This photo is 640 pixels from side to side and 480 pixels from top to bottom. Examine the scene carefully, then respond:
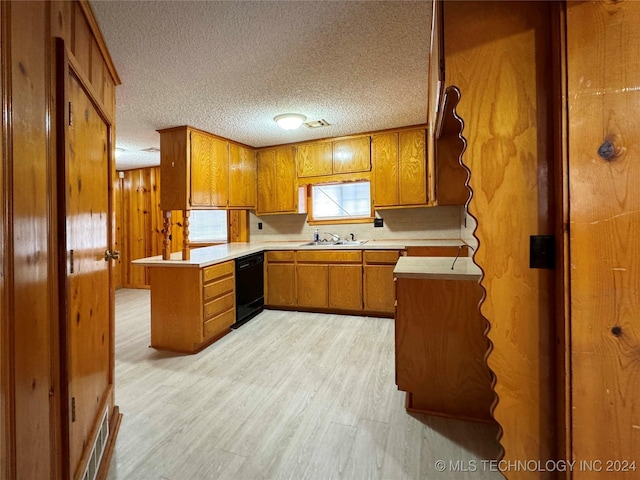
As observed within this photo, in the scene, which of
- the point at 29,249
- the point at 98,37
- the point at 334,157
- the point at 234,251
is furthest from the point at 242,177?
the point at 29,249

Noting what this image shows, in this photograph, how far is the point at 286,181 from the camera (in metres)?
4.33

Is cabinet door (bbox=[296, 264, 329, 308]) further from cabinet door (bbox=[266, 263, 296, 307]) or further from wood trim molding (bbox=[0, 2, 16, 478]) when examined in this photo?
wood trim molding (bbox=[0, 2, 16, 478])

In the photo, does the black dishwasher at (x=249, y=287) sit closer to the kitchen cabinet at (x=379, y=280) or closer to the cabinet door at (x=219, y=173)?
the cabinet door at (x=219, y=173)

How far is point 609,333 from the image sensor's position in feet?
2.76

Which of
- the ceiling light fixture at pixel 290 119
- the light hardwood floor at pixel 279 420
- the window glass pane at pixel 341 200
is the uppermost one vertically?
the ceiling light fixture at pixel 290 119

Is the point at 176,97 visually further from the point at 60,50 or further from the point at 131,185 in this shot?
the point at 131,185

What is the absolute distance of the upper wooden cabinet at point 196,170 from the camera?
332cm

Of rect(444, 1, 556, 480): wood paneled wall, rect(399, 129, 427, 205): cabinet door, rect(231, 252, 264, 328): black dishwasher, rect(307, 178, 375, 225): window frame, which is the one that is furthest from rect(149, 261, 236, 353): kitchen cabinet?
rect(444, 1, 556, 480): wood paneled wall

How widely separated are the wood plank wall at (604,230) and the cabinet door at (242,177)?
3628 mm

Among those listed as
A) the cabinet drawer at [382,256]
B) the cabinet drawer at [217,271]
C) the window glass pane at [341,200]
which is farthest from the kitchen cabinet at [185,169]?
the cabinet drawer at [382,256]

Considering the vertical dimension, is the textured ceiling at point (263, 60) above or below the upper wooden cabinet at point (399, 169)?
above

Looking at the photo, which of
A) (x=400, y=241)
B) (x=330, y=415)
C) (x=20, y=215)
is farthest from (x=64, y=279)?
(x=400, y=241)

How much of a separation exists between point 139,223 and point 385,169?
447 centimetres

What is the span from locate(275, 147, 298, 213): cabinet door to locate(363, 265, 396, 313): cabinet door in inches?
54.9
